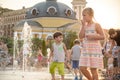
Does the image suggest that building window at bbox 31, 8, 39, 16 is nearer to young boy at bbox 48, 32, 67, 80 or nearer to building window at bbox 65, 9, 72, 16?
building window at bbox 65, 9, 72, 16

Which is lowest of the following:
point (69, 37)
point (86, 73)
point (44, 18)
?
point (69, 37)

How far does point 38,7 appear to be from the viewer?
3134 cm

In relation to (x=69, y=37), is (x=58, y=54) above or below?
above

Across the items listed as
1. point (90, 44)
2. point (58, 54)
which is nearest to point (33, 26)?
point (58, 54)

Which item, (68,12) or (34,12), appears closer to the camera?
(34,12)

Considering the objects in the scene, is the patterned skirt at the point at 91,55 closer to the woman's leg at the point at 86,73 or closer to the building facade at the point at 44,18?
the woman's leg at the point at 86,73

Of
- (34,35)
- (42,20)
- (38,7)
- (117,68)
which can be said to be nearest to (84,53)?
(117,68)

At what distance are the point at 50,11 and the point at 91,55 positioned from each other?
28028mm

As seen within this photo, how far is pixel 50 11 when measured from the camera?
30969mm

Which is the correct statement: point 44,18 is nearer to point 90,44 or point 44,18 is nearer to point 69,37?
point 69,37

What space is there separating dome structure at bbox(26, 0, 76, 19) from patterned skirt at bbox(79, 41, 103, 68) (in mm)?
27457

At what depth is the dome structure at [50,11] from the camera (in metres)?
30.7

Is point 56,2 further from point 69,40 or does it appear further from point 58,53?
point 58,53

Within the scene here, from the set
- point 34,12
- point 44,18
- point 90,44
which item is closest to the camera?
point 90,44
